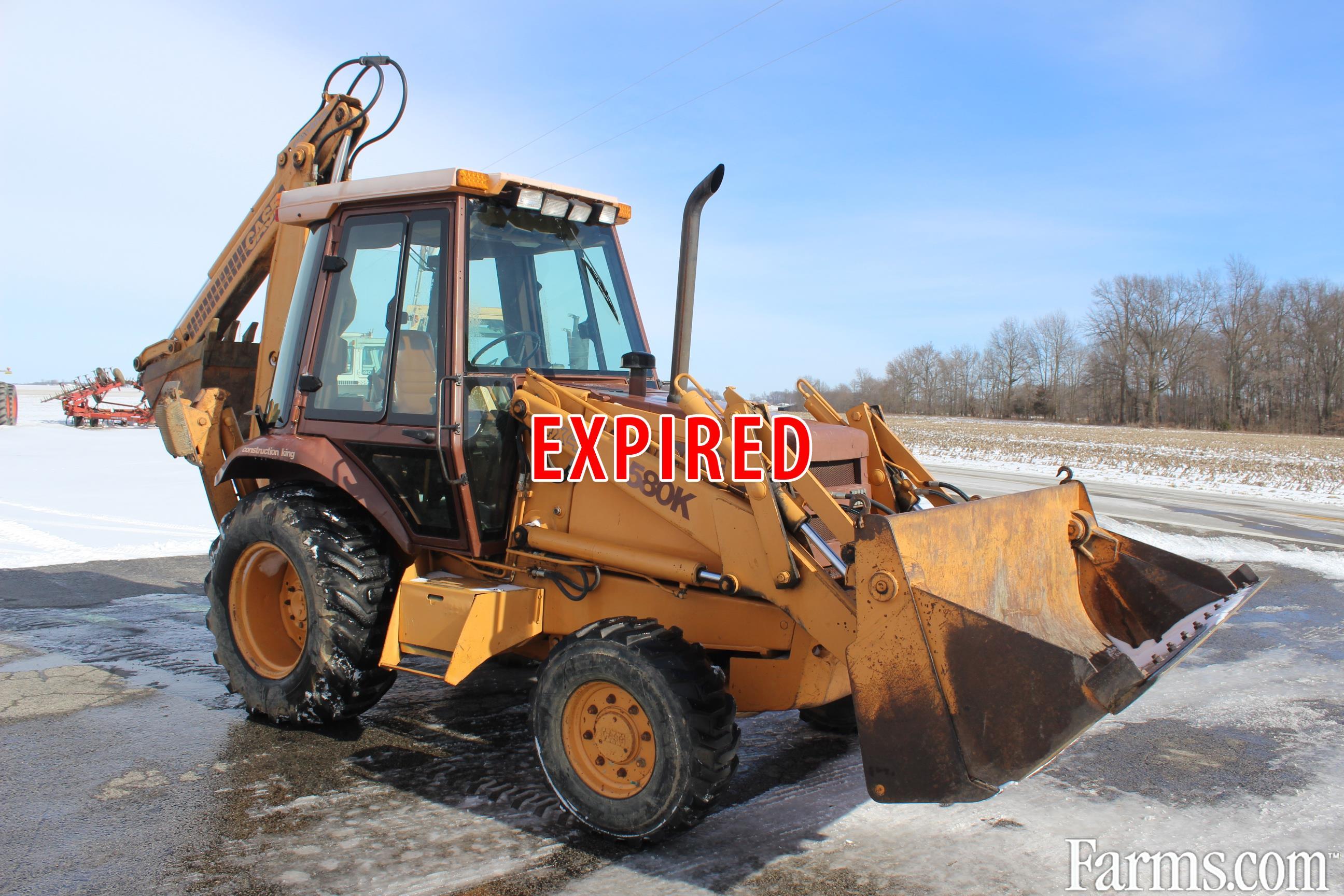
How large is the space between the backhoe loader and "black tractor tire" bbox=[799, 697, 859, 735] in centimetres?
2

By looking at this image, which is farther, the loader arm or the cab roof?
the cab roof

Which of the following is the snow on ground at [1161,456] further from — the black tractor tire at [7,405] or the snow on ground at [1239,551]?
the black tractor tire at [7,405]

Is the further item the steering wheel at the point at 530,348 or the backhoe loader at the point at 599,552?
the steering wheel at the point at 530,348

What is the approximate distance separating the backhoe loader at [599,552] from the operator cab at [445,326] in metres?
0.02

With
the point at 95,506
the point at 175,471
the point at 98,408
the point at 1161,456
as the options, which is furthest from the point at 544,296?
the point at 98,408

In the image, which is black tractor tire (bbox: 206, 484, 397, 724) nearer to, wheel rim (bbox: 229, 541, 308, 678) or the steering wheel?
A: wheel rim (bbox: 229, 541, 308, 678)

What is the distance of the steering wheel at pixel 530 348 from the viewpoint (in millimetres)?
4410

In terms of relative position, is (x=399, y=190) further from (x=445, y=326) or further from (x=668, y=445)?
(x=668, y=445)

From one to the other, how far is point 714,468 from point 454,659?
1404mm

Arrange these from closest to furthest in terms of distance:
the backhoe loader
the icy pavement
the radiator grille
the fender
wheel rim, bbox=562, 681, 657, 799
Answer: the backhoe loader, the icy pavement, wheel rim, bbox=562, 681, 657, 799, the radiator grille, the fender

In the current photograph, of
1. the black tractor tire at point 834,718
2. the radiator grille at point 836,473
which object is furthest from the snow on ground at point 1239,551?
the radiator grille at point 836,473

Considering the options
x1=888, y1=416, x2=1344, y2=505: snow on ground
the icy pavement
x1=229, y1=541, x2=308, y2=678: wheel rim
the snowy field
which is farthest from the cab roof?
x1=888, y1=416, x2=1344, y2=505: snow on ground

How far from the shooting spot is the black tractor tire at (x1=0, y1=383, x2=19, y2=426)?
30.5m

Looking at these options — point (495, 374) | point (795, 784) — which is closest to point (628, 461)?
point (495, 374)
